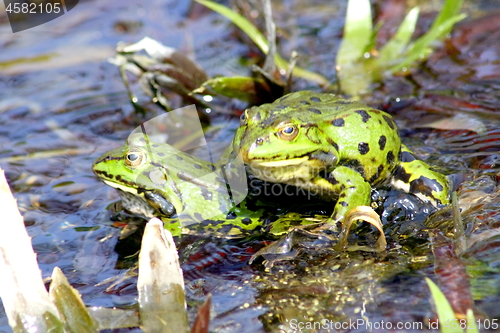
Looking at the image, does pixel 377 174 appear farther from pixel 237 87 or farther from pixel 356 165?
pixel 237 87

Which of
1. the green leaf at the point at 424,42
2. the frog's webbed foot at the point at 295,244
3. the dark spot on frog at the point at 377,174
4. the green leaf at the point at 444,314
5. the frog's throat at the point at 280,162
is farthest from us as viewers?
the green leaf at the point at 424,42

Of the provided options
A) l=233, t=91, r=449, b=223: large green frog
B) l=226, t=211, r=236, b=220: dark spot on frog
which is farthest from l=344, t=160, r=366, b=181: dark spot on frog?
l=226, t=211, r=236, b=220: dark spot on frog

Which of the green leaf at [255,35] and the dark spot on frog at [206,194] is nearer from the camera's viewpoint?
the dark spot on frog at [206,194]

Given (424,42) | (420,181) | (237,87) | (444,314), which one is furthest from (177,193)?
(424,42)

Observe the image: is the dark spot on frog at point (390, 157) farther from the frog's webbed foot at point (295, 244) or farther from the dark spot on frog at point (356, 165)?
the frog's webbed foot at point (295, 244)

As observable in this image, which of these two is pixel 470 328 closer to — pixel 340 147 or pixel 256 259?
pixel 256 259

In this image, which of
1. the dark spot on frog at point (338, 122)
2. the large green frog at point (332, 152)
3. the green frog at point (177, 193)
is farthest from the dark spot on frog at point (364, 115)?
the green frog at point (177, 193)

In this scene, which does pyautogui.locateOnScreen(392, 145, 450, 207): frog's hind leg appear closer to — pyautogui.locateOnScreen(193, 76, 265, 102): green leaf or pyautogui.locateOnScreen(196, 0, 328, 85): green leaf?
pyautogui.locateOnScreen(193, 76, 265, 102): green leaf
